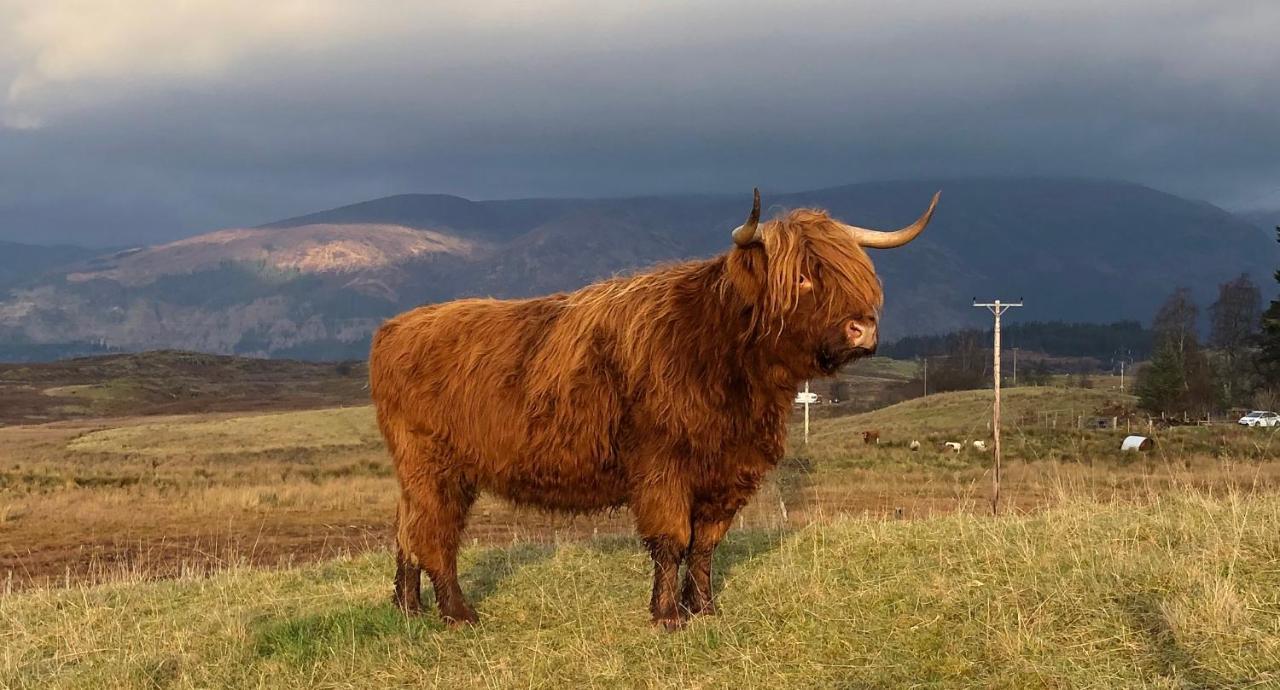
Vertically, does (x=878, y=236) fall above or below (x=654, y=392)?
above

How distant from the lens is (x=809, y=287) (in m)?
5.97

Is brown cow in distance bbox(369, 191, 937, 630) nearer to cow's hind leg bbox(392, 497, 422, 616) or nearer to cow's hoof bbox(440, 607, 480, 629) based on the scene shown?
cow's hoof bbox(440, 607, 480, 629)

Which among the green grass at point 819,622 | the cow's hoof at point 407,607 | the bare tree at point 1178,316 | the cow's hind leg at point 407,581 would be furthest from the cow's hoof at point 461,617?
the bare tree at point 1178,316

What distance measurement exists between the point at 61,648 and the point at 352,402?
8491 centimetres

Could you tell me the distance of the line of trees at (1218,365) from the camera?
53562mm

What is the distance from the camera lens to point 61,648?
730 cm

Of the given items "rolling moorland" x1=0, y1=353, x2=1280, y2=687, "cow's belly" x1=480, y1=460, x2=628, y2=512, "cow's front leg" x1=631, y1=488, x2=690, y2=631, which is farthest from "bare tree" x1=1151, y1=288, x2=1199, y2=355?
"cow's front leg" x1=631, y1=488, x2=690, y2=631

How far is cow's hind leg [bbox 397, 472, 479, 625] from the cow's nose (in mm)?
3312

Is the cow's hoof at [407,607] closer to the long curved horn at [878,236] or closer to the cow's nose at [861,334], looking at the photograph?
the cow's nose at [861,334]

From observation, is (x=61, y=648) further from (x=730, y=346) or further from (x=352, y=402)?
(x=352, y=402)

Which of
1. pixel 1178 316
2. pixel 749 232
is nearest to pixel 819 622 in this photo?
pixel 749 232

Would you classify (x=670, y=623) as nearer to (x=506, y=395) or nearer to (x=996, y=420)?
(x=506, y=395)

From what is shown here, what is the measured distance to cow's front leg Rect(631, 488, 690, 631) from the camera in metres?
6.37

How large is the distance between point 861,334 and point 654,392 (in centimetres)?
142
